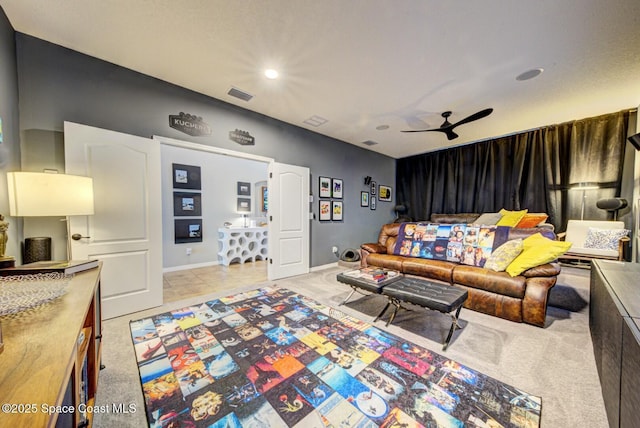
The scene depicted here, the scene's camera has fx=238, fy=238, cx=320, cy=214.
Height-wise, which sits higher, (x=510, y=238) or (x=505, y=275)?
(x=510, y=238)

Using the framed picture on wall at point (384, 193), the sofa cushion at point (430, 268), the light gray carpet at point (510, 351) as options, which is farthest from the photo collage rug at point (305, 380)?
the framed picture on wall at point (384, 193)

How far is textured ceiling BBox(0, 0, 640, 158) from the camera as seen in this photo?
1849mm

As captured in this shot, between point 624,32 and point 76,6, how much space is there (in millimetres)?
4484

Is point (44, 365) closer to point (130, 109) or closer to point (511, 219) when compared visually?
point (130, 109)

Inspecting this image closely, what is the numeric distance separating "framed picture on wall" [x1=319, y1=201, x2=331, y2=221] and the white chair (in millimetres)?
3738

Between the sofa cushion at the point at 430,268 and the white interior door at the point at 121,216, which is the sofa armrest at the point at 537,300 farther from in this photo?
the white interior door at the point at 121,216

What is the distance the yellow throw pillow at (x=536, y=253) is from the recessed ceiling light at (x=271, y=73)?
3.35 metres

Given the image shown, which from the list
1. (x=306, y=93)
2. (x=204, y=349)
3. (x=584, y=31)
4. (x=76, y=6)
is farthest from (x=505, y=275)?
(x=76, y=6)

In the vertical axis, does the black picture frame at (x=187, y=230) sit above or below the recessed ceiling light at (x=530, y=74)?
below

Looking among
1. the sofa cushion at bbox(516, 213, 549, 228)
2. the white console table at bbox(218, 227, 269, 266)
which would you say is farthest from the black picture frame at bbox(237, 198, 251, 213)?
the sofa cushion at bbox(516, 213, 549, 228)

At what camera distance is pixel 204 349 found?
1900mm

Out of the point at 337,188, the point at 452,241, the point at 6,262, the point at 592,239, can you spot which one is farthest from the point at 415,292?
the point at 592,239

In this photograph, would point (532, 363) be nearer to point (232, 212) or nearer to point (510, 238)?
point (510, 238)

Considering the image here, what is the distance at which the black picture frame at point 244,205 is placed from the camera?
18.4 feet
